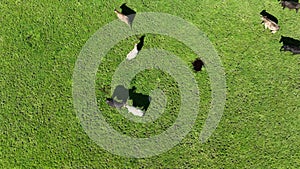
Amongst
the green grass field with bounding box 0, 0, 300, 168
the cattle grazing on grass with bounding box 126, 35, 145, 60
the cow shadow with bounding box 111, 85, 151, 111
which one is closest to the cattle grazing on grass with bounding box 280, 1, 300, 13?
the green grass field with bounding box 0, 0, 300, 168

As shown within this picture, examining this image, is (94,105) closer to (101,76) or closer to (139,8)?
(101,76)

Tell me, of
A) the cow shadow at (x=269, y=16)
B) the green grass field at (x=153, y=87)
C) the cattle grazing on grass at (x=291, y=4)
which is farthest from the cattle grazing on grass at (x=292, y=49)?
the cattle grazing on grass at (x=291, y=4)

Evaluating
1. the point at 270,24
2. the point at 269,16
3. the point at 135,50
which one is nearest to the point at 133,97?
the point at 135,50

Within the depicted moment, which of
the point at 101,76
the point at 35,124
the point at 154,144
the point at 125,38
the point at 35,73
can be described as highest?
the point at 125,38

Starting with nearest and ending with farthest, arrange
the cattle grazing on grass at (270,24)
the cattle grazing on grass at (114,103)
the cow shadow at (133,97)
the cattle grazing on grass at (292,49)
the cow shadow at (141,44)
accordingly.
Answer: the cattle grazing on grass at (292,49) < the cattle grazing on grass at (270,24) < the cattle grazing on grass at (114,103) < the cow shadow at (133,97) < the cow shadow at (141,44)

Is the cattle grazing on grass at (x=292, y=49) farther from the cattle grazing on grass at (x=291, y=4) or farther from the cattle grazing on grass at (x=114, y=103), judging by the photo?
the cattle grazing on grass at (x=114, y=103)

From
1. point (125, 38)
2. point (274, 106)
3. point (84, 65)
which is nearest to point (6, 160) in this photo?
point (84, 65)

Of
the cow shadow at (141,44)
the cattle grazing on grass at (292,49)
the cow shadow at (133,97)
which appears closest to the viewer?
the cattle grazing on grass at (292,49)
